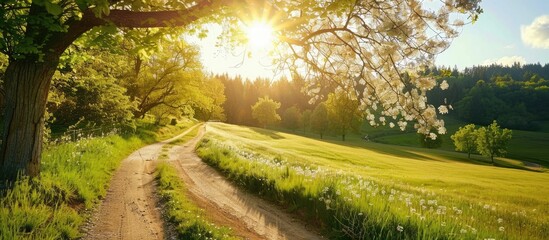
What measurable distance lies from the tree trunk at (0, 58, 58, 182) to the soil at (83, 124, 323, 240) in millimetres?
2600

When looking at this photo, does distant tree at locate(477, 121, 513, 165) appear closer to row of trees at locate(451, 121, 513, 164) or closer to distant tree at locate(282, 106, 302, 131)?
row of trees at locate(451, 121, 513, 164)

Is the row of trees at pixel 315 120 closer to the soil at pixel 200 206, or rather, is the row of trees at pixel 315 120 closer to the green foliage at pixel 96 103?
the green foliage at pixel 96 103

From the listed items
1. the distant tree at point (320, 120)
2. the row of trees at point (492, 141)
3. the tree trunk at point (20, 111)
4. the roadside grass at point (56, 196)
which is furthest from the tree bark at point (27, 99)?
the distant tree at point (320, 120)

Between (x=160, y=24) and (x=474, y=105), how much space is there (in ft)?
603

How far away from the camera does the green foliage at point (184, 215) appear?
8508 millimetres

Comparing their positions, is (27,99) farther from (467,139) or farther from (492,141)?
(467,139)

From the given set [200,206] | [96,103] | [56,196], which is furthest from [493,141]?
[56,196]

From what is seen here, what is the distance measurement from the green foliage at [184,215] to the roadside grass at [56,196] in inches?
85.5

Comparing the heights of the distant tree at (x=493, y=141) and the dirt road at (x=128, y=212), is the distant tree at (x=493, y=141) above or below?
above

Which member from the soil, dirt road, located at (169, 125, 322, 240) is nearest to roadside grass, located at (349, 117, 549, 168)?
dirt road, located at (169, 125, 322, 240)

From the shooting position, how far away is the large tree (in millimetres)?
6836

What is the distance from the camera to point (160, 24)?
8375mm

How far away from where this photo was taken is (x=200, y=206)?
38.4 feet

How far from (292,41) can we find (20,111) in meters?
7.81
